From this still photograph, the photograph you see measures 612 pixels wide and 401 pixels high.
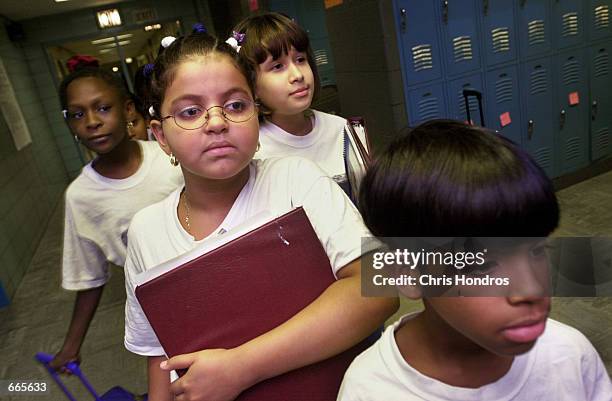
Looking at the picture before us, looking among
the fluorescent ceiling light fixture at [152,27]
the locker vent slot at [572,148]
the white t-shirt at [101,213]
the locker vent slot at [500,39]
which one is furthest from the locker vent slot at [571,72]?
the fluorescent ceiling light fixture at [152,27]

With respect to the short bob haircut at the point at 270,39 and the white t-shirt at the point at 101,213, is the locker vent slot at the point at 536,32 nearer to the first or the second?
the short bob haircut at the point at 270,39

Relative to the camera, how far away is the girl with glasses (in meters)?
0.66

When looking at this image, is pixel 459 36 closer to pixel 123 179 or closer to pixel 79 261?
pixel 123 179

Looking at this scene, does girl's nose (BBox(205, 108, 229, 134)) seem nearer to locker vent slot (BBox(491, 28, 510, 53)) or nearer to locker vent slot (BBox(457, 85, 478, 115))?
Result: locker vent slot (BBox(457, 85, 478, 115))

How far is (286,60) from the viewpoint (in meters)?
1.32

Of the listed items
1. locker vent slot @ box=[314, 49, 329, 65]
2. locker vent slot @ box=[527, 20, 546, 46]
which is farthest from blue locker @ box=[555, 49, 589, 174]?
locker vent slot @ box=[314, 49, 329, 65]

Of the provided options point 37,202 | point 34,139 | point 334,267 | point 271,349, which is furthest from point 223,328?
point 34,139

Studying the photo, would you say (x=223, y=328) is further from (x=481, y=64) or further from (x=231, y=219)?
(x=481, y=64)

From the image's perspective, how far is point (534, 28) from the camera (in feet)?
11.8

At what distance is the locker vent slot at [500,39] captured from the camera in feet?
11.5

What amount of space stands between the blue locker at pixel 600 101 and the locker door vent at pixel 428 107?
1575 mm

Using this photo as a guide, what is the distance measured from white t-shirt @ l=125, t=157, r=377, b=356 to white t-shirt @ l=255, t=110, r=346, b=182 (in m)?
0.37

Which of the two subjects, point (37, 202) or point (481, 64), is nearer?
point (481, 64)

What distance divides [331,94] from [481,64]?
4.64 ft
